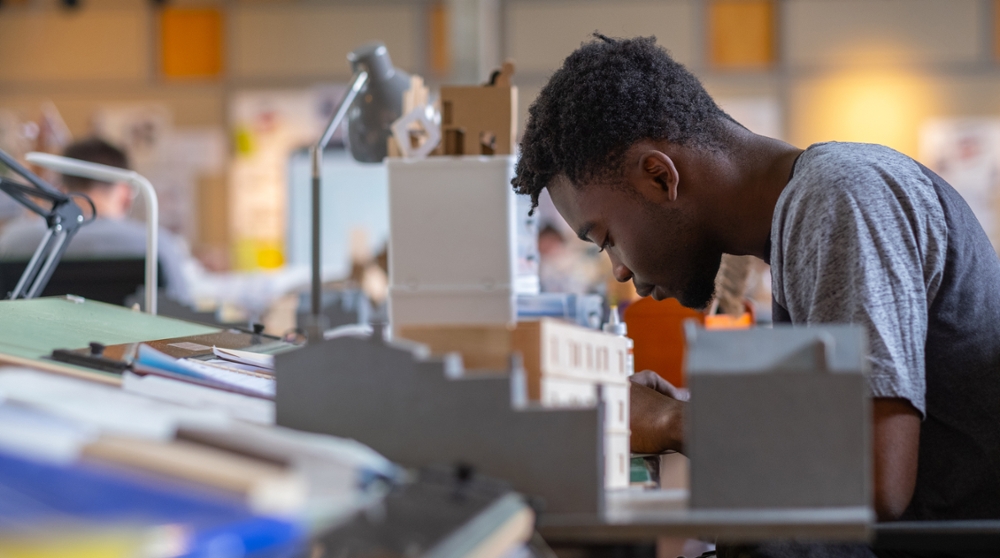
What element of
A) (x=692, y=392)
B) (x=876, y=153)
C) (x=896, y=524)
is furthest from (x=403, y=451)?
(x=876, y=153)

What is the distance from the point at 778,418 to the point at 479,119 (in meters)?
1.00

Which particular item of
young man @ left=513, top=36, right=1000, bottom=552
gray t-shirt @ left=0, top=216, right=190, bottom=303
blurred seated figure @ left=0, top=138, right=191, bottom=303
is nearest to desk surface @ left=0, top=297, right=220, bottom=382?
young man @ left=513, top=36, right=1000, bottom=552

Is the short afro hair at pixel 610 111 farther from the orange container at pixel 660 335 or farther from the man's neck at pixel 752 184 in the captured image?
the orange container at pixel 660 335

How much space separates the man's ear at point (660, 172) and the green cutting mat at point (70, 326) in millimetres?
659

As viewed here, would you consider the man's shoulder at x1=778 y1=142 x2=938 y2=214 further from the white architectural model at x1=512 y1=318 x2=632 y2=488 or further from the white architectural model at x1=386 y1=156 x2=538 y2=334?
the white architectural model at x1=386 y1=156 x2=538 y2=334

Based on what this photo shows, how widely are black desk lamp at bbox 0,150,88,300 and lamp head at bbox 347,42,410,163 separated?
544 millimetres

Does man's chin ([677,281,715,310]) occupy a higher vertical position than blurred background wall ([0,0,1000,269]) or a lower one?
lower

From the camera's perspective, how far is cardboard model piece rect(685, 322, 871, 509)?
644 mm

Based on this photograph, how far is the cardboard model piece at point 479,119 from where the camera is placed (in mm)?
1501

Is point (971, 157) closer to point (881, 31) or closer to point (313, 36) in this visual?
point (881, 31)

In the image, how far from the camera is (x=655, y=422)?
1.05 meters

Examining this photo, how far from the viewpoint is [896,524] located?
2.52ft

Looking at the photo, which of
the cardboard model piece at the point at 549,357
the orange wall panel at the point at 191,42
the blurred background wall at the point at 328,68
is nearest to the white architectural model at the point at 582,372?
the cardboard model piece at the point at 549,357

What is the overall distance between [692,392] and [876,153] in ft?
1.69
